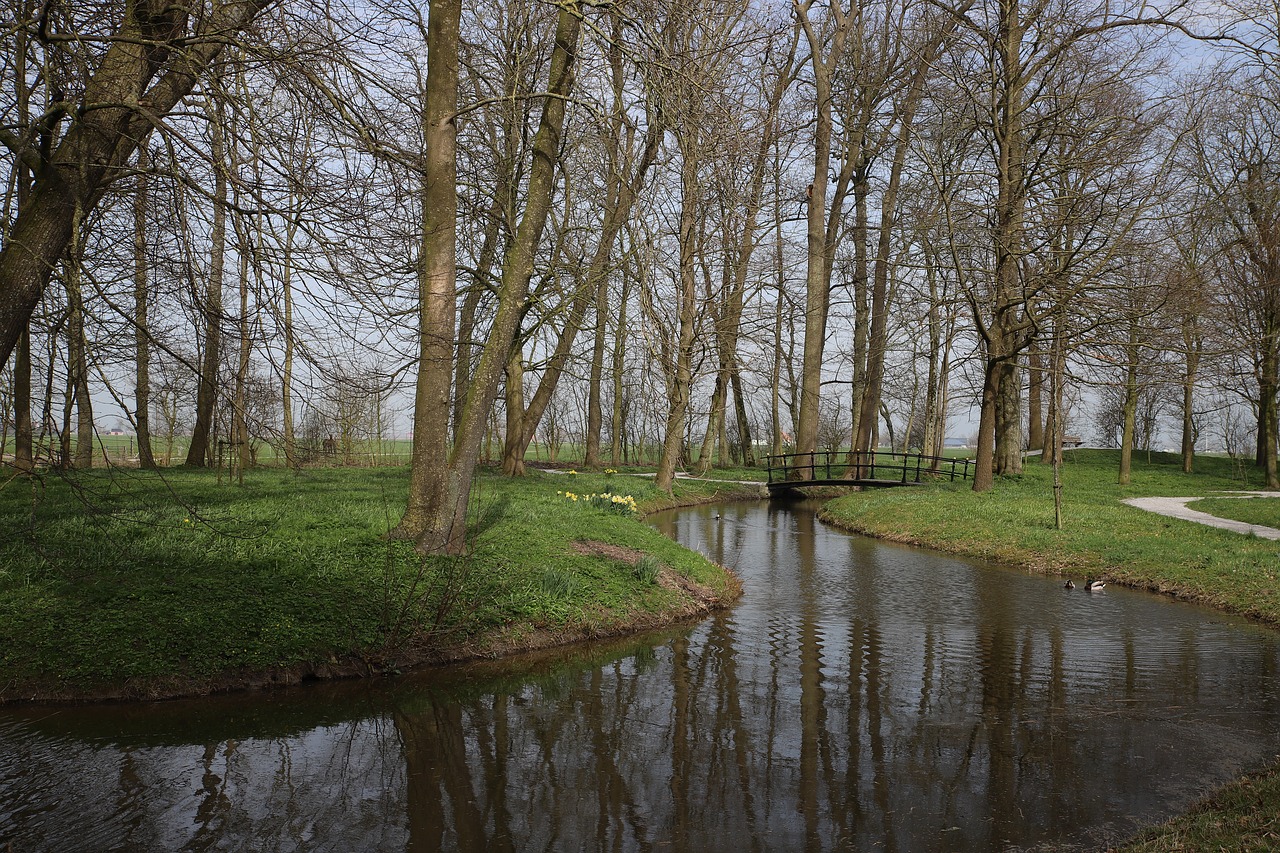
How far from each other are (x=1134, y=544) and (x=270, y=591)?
1265 centimetres

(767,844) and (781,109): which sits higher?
(781,109)

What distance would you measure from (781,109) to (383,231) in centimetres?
2180

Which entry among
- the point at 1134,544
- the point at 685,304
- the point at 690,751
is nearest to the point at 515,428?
the point at 685,304

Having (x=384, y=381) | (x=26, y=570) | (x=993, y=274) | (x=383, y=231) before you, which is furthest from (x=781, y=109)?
(x=26, y=570)

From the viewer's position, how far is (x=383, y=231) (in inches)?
255

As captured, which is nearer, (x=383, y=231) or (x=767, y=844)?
(x=767, y=844)

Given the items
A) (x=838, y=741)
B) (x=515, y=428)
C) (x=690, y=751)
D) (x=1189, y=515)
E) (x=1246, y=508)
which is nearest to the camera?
(x=690, y=751)

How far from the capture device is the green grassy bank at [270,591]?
21.4 ft

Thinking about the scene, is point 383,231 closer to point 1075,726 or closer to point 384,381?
point 384,381

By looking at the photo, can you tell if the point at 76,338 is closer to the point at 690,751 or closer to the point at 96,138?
the point at 96,138

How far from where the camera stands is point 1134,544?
13.5 meters

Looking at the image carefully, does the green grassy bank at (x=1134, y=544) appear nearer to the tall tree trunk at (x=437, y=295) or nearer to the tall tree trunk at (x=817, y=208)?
the tall tree trunk at (x=817, y=208)

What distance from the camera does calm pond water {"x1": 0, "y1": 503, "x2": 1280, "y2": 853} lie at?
15.4ft

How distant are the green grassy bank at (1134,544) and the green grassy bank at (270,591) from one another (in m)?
5.55
